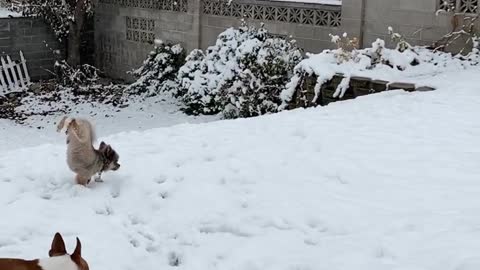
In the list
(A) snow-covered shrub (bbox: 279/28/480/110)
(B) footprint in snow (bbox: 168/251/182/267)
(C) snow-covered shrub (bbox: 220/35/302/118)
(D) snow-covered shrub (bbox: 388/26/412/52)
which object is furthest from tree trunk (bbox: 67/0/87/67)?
(B) footprint in snow (bbox: 168/251/182/267)

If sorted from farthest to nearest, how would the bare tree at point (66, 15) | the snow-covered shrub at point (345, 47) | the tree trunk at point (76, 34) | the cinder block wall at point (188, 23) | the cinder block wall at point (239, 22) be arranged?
the tree trunk at point (76, 34), the bare tree at point (66, 15), the cinder block wall at point (188, 23), the cinder block wall at point (239, 22), the snow-covered shrub at point (345, 47)

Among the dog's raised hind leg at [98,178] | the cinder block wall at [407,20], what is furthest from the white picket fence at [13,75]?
the dog's raised hind leg at [98,178]

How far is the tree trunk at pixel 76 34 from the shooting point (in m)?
12.5

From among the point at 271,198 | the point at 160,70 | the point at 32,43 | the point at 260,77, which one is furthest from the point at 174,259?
the point at 32,43

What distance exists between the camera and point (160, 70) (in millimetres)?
11500

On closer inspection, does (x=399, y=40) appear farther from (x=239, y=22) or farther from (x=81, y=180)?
(x=81, y=180)

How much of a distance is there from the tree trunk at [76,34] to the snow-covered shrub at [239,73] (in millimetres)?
3038

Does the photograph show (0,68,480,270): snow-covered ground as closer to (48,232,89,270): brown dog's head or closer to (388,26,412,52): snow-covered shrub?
(48,232,89,270): brown dog's head

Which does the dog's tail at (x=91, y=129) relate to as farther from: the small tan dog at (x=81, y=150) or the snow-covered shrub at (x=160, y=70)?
the snow-covered shrub at (x=160, y=70)

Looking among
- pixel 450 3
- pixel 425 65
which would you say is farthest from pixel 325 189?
pixel 450 3

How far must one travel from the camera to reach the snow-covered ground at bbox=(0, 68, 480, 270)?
3.36 metres

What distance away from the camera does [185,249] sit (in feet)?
11.6

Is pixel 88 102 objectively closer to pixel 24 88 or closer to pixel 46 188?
pixel 24 88

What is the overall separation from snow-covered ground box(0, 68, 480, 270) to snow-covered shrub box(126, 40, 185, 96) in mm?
5547
